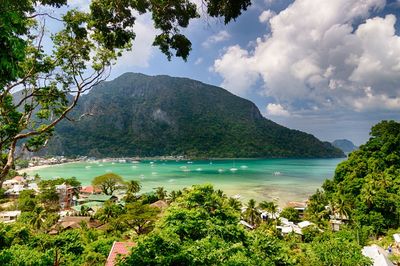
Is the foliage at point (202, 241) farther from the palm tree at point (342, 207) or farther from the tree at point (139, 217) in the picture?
the palm tree at point (342, 207)

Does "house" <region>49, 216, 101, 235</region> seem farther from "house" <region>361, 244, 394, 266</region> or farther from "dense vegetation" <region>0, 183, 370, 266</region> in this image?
"house" <region>361, 244, 394, 266</region>

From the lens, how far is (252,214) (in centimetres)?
2883

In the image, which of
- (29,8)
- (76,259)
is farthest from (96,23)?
(76,259)

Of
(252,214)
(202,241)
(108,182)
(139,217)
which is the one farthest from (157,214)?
(108,182)

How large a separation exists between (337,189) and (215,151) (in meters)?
121

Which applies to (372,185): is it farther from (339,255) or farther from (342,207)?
(339,255)

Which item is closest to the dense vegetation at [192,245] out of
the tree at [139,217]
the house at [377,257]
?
the house at [377,257]

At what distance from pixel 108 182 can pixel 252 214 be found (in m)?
25.4

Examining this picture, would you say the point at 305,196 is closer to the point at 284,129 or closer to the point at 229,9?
the point at 229,9

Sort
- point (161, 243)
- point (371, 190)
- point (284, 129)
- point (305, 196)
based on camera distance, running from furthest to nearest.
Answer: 1. point (284, 129)
2. point (305, 196)
3. point (371, 190)
4. point (161, 243)

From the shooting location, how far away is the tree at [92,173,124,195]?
42.1 m

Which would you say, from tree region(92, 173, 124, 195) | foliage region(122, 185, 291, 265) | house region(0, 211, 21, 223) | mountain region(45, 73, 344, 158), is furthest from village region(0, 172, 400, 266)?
mountain region(45, 73, 344, 158)

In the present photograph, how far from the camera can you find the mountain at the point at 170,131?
15088 cm

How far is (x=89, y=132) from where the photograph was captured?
156500 millimetres
